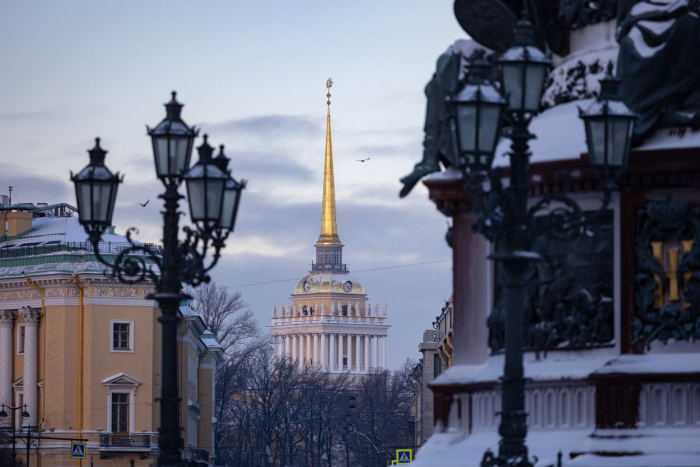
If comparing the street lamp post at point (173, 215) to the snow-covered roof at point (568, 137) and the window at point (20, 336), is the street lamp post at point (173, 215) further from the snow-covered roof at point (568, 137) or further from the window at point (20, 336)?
the window at point (20, 336)

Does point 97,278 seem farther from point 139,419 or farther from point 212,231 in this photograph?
point 212,231

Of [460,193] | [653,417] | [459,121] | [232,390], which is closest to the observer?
[459,121]

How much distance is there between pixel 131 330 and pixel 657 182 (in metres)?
51.1

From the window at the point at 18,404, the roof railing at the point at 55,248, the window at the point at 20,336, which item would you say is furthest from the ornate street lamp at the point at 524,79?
the window at the point at 20,336

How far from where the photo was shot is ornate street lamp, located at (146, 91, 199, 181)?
1494cm

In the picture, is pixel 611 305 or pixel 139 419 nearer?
pixel 611 305

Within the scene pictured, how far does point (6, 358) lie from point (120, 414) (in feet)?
17.9

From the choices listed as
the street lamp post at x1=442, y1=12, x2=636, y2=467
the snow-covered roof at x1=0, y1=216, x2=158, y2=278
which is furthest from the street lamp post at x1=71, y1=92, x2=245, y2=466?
the snow-covered roof at x1=0, y1=216, x2=158, y2=278

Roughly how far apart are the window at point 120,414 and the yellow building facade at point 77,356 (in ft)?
0.13

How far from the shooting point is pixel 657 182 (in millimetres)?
14258

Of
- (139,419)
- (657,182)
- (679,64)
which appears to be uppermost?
(679,64)

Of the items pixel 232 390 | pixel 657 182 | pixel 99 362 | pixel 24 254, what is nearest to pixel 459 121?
pixel 657 182

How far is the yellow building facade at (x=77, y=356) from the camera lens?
62.0 metres

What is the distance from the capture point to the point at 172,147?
1498 cm
